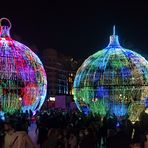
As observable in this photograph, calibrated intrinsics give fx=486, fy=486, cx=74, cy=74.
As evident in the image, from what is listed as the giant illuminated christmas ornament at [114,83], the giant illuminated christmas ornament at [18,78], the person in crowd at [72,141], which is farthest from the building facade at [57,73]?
the person in crowd at [72,141]

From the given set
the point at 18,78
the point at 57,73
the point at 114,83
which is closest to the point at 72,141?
the point at 114,83

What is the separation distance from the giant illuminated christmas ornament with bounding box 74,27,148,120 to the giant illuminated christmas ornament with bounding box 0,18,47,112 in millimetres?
3122

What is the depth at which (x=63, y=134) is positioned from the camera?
12.9 metres

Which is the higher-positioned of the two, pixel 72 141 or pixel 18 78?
pixel 18 78

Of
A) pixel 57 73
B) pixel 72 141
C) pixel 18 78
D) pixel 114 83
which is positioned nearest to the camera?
pixel 72 141

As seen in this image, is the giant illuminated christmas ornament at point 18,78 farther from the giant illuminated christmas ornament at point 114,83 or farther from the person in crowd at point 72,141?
the person in crowd at point 72,141

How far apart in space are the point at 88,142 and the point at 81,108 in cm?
2129

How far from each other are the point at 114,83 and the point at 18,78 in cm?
622

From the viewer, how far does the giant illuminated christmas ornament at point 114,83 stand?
99.1 feet

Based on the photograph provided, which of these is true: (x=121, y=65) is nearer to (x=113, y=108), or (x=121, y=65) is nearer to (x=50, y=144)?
(x=113, y=108)

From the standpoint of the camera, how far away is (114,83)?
1225 inches

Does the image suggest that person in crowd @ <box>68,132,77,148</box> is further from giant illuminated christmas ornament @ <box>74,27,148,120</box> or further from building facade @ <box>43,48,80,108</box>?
building facade @ <box>43,48,80,108</box>

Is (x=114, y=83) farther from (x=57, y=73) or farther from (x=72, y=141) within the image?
(x=57, y=73)

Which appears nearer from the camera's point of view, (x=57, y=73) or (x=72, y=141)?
(x=72, y=141)
